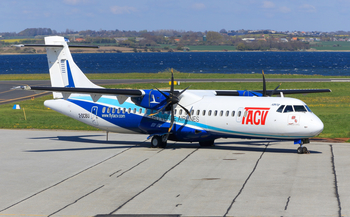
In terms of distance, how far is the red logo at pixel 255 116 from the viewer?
896 inches

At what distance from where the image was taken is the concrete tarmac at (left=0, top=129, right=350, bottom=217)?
14172mm

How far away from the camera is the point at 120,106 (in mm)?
26891

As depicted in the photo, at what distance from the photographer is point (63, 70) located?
28.7 m

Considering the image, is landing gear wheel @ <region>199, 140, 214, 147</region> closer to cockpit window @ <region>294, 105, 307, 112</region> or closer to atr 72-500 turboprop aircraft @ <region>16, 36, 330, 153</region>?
atr 72-500 turboprop aircraft @ <region>16, 36, 330, 153</region>

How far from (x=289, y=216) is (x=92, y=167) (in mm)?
10752

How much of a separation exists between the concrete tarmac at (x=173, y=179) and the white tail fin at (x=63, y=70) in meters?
3.93

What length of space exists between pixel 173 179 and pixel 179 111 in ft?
25.8

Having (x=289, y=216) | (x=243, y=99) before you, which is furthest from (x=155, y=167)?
(x=289, y=216)

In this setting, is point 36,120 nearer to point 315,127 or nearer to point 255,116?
point 255,116

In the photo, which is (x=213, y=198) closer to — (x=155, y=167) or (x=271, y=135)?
(x=155, y=167)

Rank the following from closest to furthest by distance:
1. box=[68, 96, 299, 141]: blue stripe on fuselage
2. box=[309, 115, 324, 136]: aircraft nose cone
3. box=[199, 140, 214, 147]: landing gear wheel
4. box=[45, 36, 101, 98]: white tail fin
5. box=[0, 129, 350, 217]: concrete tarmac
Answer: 1. box=[0, 129, 350, 217]: concrete tarmac
2. box=[309, 115, 324, 136]: aircraft nose cone
3. box=[68, 96, 299, 141]: blue stripe on fuselage
4. box=[199, 140, 214, 147]: landing gear wheel
5. box=[45, 36, 101, 98]: white tail fin

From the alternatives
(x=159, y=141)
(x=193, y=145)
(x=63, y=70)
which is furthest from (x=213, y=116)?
(x=63, y=70)

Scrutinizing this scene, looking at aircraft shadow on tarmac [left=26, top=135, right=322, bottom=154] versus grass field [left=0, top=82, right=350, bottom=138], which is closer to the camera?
aircraft shadow on tarmac [left=26, top=135, right=322, bottom=154]

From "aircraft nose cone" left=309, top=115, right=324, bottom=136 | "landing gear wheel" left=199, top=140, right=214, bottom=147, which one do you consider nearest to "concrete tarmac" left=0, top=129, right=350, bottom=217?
"landing gear wheel" left=199, top=140, right=214, bottom=147
